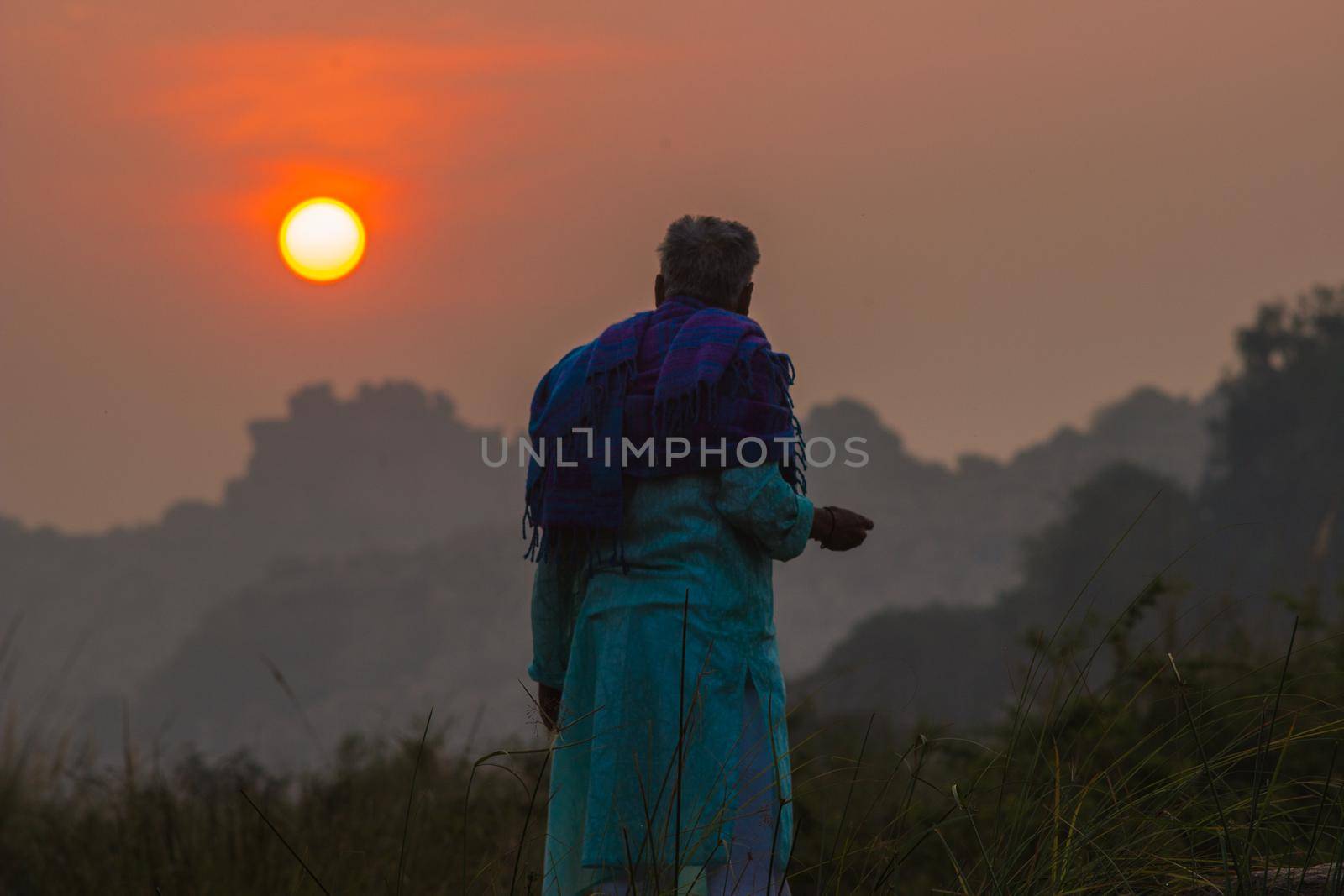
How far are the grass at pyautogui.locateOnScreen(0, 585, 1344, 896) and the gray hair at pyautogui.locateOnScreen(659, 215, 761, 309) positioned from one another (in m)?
1.13

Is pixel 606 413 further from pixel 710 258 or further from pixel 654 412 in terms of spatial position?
pixel 710 258

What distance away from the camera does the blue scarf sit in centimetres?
367

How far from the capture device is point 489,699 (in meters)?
132

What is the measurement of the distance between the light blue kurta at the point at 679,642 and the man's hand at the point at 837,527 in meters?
0.07

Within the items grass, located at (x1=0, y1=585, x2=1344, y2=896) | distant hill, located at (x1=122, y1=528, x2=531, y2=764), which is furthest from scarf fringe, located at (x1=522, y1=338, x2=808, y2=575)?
distant hill, located at (x1=122, y1=528, x2=531, y2=764)

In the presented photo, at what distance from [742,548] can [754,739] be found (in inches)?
18.2

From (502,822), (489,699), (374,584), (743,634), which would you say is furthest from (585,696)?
(374,584)

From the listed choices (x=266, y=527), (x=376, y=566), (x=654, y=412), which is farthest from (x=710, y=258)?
(x=266, y=527)

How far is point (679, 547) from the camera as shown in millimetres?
3719

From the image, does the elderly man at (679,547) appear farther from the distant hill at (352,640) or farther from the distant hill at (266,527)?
the distant hill at (266,527)

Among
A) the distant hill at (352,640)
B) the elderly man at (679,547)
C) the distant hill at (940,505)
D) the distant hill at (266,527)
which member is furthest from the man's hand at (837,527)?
the distant hill at (266,527)

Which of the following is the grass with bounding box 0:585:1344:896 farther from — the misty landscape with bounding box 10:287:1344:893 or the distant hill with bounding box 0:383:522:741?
the distant hill with bounding box 0:383:522:741

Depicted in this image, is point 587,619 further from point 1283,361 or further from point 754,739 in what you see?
point 1283,361

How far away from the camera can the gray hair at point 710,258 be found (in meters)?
3.82
